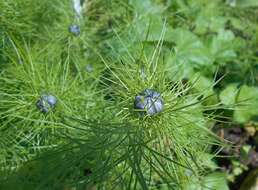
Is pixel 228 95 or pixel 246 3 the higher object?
pixel 246 3

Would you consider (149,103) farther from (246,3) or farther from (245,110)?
(246,3)

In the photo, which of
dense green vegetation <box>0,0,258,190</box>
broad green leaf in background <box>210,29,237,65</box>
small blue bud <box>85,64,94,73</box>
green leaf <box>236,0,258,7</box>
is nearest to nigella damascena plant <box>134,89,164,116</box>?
dense green vegetation <box>0,0,258,190</box>

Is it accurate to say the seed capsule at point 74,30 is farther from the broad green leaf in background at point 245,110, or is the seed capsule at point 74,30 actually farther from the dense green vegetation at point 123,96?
the broad green leaf in background at point 245,110

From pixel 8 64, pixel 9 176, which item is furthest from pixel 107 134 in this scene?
pixel 8 64

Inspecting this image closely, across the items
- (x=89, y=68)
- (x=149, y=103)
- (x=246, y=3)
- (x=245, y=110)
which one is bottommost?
(x=149, y=103)

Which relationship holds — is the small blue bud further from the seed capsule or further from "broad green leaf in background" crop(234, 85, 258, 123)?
"broad green leaf in background" crop(234, 85, 258, 123)

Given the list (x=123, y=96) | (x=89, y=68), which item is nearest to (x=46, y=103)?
(x=123, y=96)

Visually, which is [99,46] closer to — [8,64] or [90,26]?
[90,26]
